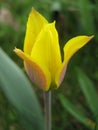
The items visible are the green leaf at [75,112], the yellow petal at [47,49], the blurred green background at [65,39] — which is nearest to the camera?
the yellow petal at [47,49]

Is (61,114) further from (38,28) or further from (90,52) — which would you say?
(38,28)

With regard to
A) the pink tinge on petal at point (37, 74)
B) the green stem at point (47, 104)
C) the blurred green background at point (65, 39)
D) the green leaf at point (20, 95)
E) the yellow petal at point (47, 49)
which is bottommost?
the blurred green background at point (65, 39)

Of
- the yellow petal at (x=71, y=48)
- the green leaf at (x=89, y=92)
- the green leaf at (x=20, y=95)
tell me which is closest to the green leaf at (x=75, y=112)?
the green leaf at (x=89, y=92)

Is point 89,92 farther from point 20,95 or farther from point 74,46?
point 74,46

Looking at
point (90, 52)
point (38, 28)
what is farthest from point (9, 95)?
point (90, 52)

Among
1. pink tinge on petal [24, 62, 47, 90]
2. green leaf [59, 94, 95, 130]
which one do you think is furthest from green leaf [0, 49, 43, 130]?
pink tinge on petal [24, 62, 47, 90]

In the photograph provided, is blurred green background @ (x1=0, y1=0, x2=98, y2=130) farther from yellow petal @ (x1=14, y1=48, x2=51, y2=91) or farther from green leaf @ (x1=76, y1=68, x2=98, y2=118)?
yellow petal @ (x1=14, y1=48, x2=51, y2=91)

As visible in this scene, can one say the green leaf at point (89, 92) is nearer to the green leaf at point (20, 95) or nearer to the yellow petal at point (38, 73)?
the green leaf at point (20, 95)
